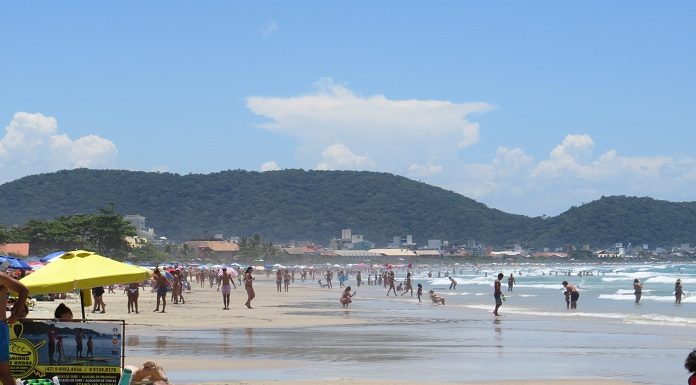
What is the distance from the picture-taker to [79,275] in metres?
9.05

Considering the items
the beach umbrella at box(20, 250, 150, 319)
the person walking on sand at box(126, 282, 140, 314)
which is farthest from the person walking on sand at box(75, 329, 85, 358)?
the person walking on sand at box(126, 282, 140, 314)

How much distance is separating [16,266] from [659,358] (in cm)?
1762

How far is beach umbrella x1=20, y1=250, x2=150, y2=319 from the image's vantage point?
29.3 ft

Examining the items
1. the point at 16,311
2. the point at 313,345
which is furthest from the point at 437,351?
the point at 16,311

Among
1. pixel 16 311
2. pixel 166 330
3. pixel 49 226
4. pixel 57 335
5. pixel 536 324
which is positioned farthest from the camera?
pixel 49 226

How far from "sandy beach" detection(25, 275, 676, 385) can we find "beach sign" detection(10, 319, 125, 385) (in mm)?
3806

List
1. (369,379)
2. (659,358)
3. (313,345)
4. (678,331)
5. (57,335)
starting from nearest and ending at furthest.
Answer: (57,335), (369,379), (659,358), (313,345), (678,331)

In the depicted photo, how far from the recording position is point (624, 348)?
18.4 m

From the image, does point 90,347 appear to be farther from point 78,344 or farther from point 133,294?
point 133,294

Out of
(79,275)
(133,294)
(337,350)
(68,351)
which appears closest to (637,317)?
(133,294)

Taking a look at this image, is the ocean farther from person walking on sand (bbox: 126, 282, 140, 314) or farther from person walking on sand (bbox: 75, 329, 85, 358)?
person walking on sand (bbox: 126, 282, 140, 314)

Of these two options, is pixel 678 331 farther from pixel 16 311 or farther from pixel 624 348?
pixel 16 311

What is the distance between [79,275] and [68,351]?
2.67ft

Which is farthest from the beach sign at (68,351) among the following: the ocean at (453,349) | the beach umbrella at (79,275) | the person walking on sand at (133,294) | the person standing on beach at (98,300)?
the person walking on sand at (133,294)
